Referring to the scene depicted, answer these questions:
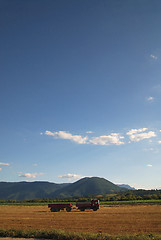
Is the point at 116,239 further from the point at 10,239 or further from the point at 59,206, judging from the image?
the point at 59,206

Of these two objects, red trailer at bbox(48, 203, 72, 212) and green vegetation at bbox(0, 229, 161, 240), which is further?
red trailer at bbox(48, 203, 72, 212)

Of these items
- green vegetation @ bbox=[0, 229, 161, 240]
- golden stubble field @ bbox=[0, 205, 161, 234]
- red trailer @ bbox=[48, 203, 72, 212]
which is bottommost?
red trailer @ bbox=[48, 203, 72, 212]

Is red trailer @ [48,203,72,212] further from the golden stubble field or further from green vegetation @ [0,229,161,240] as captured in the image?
green vegetation @ [0,229,161,240]

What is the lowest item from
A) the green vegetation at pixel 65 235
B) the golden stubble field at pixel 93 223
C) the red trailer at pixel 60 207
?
the red trailer at pixel 60 207

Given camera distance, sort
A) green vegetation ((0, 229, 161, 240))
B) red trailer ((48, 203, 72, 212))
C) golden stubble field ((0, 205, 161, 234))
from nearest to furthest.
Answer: green vegetation ((0, 229, 161, 240)) < golden stubble field ((0, 205, 161, 234)) < red trailer ((48, 203, 72, 212))

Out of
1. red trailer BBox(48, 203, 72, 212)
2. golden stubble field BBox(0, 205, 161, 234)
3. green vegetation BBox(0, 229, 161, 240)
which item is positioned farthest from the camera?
red trailer BBox(48, 203, 72, 212)

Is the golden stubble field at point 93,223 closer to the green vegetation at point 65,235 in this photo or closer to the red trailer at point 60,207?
the green vegetation at point 65,235

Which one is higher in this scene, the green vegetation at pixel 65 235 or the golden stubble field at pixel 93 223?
the green vegetation at pixel 65 235

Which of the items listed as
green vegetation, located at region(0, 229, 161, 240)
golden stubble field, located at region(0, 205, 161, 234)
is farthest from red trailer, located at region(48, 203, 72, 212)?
green vegetation, located at region(0, 229, 161, 240)

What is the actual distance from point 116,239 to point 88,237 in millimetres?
2031

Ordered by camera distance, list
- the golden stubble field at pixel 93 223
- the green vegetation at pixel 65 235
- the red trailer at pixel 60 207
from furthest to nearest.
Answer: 1. the red trailer at pixel 60 207
2. the golden stubble field at pixel 93 223
3. the green vegetation at pixel 65 235

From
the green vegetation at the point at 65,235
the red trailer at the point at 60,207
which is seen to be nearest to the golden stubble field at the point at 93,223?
the green vegetation at the point at 65,235

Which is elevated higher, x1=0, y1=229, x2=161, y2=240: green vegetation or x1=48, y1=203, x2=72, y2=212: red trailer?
x1=0, y1=229, x2=161, y2=240: green vegetation

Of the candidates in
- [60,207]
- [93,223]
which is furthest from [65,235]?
[60,207]
